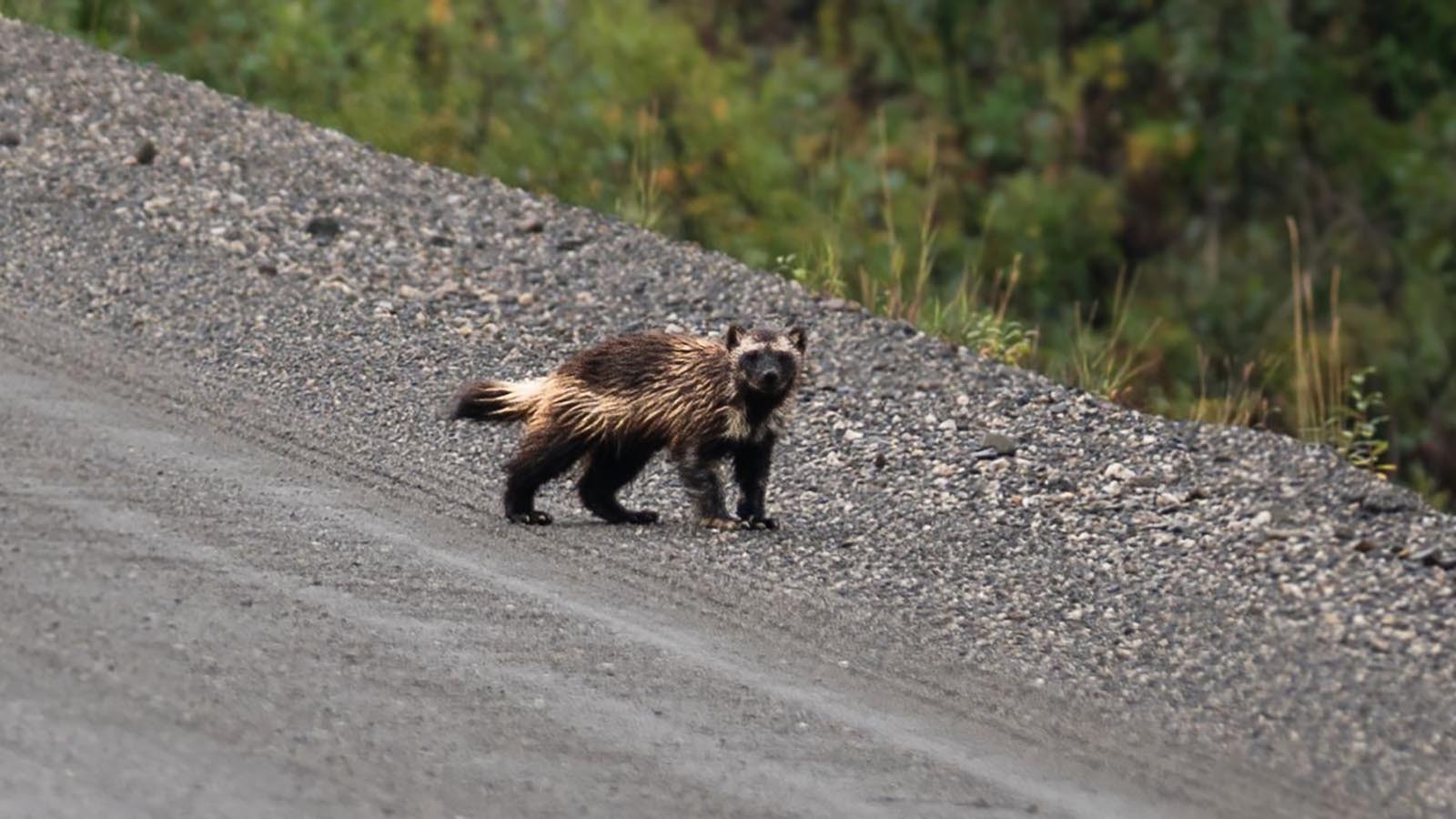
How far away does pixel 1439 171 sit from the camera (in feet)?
55.9

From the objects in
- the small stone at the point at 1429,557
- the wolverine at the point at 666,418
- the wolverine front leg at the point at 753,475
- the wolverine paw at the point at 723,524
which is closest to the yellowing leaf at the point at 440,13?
the wolverine at the point at 666,418

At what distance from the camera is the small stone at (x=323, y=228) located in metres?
11.1

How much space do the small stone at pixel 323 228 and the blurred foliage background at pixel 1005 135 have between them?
6.35 feet

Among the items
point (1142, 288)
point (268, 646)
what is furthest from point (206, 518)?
point (1142, 288)

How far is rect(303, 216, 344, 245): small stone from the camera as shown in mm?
11125

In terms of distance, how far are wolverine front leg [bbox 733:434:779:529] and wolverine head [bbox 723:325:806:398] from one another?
20 centimetres

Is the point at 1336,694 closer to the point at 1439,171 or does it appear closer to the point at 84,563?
the point at 84,563

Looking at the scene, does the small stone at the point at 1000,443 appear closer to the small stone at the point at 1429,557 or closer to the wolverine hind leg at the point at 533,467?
the wolverine hind leg at the point at 533,467

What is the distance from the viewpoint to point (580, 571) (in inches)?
281

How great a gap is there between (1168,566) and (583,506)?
7.04ft

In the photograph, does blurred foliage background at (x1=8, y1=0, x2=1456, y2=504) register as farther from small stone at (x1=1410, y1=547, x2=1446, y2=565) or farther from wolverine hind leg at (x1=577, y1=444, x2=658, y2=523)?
small stone at (x1=1410, y1=547, x2=1446, y2=565)

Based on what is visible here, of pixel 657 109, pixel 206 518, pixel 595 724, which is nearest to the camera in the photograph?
pixel 595 724

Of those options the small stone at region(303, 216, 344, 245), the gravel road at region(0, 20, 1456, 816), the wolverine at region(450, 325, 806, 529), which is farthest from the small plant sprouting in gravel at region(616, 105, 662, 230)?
the wolverine at region(450, 325, 806, 529)

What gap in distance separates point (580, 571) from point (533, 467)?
0.94 meters
